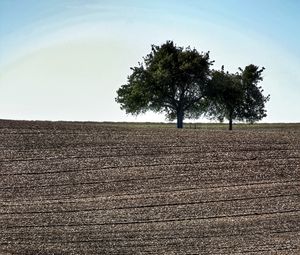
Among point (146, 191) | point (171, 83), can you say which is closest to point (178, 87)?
point (171, 83)

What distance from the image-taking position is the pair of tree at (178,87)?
6194 centimetres

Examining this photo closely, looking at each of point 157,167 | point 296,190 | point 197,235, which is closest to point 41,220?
point 197,235

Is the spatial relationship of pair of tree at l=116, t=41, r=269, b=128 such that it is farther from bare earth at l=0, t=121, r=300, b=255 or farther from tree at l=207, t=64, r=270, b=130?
bare earth at l=0, t=121, r=300, b=255

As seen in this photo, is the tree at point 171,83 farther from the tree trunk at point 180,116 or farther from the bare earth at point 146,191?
the bare earth at point 146,191

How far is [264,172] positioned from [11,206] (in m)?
12.6

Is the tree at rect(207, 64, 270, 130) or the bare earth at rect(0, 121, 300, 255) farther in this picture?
the tree at rect(207, 64, 270, 130)

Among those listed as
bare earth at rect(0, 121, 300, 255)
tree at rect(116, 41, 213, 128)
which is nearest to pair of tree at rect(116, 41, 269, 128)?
tree at rect(116, 41, 213, 128)

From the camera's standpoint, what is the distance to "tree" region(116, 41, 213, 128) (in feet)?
203

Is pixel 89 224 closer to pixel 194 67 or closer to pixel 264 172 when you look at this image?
pixel 264 172

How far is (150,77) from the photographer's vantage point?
62688mm

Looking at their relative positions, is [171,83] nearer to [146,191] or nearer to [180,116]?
[180,116]

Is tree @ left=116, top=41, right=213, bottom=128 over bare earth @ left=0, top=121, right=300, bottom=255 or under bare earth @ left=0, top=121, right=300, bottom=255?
over

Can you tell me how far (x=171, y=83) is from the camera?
2435 inches

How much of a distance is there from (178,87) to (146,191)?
1270 inches
